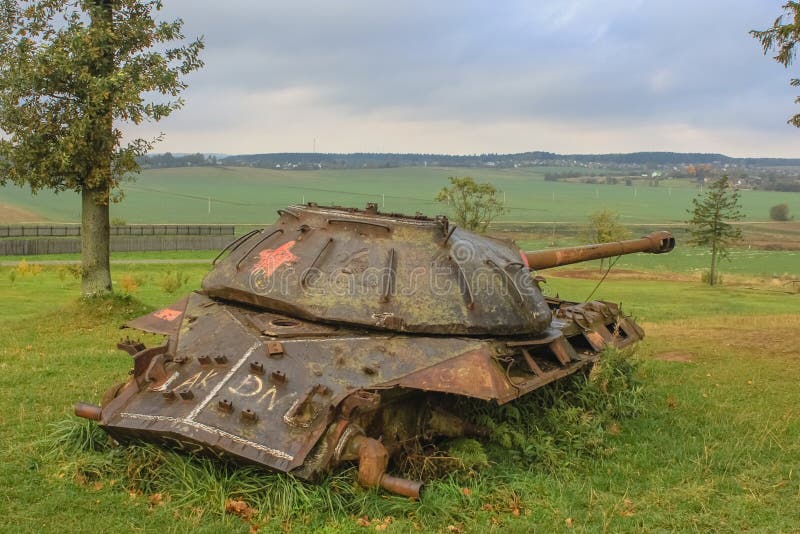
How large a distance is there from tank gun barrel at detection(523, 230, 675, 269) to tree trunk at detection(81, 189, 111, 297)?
9.02 metres

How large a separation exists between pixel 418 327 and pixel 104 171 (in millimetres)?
9699

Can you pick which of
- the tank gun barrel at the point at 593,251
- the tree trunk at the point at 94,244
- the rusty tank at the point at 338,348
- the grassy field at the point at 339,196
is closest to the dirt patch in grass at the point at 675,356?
the tank gun barrel at the point at 593,251

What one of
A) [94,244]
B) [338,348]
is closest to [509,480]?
[338,348]

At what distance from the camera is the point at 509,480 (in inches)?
286

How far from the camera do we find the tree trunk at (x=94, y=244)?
15.6m

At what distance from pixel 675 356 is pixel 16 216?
60.6 metres

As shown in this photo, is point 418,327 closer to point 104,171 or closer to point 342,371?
point 342,371

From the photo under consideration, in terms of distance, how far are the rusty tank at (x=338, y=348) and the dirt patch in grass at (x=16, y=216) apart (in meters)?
54.1

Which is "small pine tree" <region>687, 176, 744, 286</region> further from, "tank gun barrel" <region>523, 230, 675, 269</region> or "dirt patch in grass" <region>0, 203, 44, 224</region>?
"dirt patch in grass" <region>0, 203, 44, 224</region>

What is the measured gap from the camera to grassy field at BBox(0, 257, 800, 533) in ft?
20.7

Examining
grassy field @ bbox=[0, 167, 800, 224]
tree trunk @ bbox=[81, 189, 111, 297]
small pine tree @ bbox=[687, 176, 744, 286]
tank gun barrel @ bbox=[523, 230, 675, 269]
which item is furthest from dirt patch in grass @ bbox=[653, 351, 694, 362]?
grassy field @ bbox=[0, 167, 800, 224]

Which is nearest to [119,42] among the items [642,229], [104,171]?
[104,171]

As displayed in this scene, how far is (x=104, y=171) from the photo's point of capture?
15.0 m

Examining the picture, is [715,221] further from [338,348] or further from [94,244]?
[338,348]
